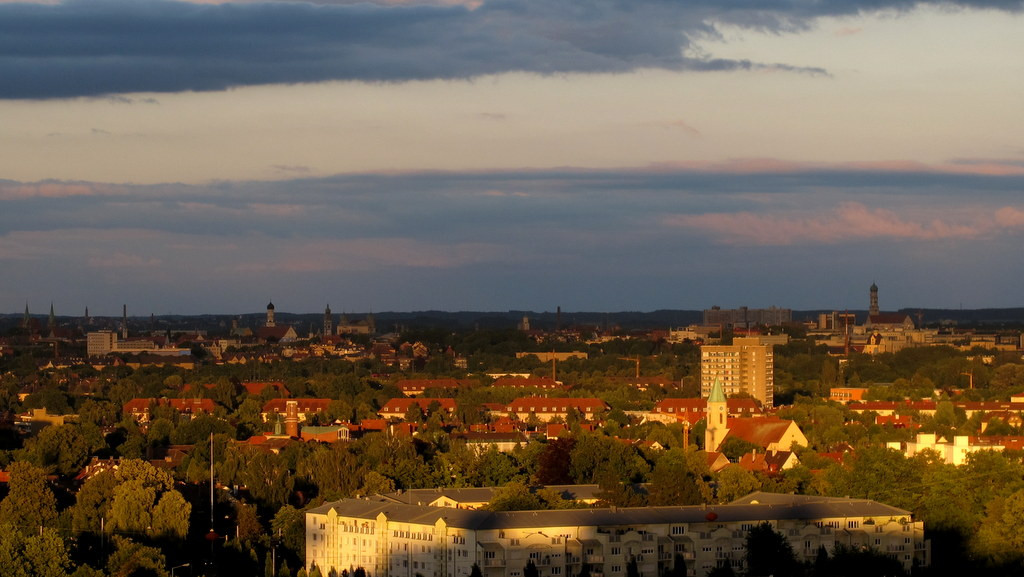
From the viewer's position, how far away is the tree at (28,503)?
7012cm

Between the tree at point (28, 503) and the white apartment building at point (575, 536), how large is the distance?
979cm

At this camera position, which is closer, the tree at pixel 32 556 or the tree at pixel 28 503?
the tree at pixel 32 556

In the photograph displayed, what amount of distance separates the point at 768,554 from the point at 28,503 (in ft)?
88.0

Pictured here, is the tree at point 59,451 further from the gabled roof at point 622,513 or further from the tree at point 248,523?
the gabled roof at point 622,513

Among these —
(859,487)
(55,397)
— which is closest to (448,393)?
(55,397)

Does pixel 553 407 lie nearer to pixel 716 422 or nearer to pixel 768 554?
pixel 716 422

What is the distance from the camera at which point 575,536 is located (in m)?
64.2

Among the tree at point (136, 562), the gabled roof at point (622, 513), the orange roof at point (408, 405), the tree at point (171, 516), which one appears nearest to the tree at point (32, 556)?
the tree at point (136, 562)

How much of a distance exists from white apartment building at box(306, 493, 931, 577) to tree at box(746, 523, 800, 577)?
94 cm

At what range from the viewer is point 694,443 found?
358ft

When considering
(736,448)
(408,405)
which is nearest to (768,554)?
(736,448)

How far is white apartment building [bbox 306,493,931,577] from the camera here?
6316 centimetres

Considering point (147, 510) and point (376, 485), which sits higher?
point (376, 485)

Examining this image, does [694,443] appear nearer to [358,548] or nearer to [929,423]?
[929,423]
